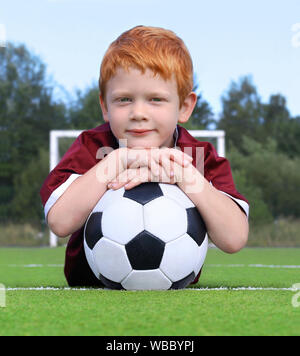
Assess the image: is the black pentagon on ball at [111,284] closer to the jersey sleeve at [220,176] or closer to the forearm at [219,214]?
the forearm at [219,214]

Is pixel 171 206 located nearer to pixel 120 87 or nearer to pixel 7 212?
pixel 120 87

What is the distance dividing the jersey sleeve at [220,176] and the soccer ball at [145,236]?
31 centimetres

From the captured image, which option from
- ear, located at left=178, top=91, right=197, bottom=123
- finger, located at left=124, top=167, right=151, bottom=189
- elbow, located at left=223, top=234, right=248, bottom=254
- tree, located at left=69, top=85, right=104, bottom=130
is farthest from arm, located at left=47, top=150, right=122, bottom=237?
tree, located at left=69, top=85, right=104, bottom=130

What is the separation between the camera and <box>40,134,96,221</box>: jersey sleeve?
331 cm

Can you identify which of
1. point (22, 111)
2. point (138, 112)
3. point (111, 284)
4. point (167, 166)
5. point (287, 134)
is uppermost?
point (138, 112)

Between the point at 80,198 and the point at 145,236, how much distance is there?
1.52 feet

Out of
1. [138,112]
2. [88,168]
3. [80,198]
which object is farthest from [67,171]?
[138,112]

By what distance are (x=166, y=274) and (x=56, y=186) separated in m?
0.86

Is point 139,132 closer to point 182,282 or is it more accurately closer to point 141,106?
point 141,106

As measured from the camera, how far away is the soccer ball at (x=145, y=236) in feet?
10.0

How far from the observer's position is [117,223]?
3.10 metres

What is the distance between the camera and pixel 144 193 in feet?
10.3

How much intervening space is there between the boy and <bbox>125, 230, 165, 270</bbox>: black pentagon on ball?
0.31 meters
